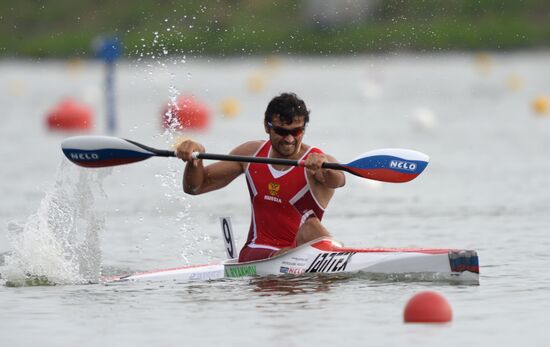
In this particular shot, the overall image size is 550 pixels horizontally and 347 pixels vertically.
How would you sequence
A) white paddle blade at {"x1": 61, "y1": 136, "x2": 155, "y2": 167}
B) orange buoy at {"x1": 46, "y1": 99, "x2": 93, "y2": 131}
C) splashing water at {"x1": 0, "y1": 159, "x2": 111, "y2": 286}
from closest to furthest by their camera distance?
splashing water at {"x1": 0, "y1": 159, "x2": 111, "y2": 286} → white paddle blade at {"x1": 61, "y1": 136, "x2": 155, "y2": 167} → orange buoy at {"x1": 46, "y1": 99, "x2": 93, "y2": 131}

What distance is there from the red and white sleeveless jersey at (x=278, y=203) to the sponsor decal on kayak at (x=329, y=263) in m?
0.37

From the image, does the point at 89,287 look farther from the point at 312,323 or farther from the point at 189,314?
the point at 312,323

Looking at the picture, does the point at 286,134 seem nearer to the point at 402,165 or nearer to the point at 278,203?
the point at 278,203

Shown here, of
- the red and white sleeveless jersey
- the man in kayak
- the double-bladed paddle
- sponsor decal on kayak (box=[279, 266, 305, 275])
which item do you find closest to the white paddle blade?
the double-bladed paddle

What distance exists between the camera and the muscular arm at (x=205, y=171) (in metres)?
10.8

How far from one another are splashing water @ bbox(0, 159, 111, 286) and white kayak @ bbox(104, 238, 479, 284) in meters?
0.42

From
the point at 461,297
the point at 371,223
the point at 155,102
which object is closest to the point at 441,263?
the point at 461,297

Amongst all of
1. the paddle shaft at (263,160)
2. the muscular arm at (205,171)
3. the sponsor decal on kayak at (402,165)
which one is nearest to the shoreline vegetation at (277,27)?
the muscular arm at (205,171)

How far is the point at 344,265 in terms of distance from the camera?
35.1 ft

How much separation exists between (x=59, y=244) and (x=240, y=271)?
1.86m

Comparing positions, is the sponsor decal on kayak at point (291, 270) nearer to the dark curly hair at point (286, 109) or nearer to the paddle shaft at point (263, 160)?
the paddle shaft at point (263, 160)

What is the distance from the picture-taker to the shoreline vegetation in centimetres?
5928

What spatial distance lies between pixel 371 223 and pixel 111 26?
48.5 metres

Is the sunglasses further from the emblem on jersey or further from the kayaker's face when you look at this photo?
the emblem on jersey
